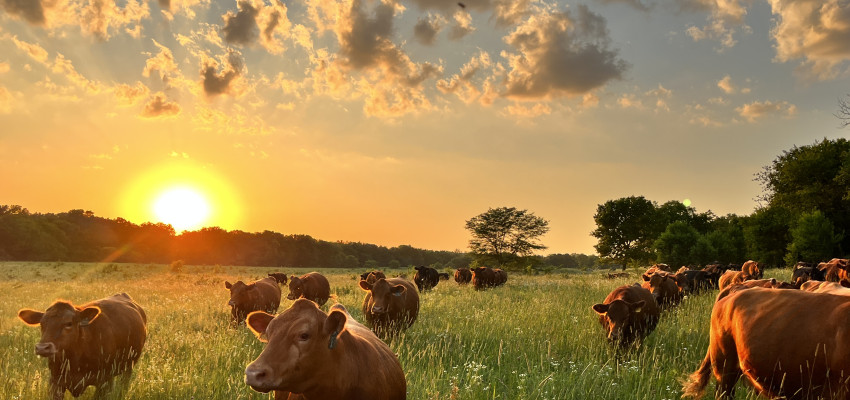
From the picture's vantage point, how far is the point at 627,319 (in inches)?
390

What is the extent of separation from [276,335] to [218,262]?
9210 cm

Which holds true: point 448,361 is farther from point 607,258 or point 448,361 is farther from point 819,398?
point 607,258

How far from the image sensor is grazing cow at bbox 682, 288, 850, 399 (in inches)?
204

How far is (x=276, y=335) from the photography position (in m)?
4.13

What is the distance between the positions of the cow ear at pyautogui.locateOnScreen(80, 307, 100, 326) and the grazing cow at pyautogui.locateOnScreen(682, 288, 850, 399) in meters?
8.70

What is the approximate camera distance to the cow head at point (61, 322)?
6.67m

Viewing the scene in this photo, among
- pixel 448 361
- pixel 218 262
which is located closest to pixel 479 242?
pixel 218 262

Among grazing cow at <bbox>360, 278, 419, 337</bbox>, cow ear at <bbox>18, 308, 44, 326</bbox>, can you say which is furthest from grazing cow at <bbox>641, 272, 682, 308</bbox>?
cow ear at <bbox>18, 308, 44, 326</bbox>

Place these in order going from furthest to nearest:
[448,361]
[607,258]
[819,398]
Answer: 1. [607,258]
2. [448,361]
3. [819,398]

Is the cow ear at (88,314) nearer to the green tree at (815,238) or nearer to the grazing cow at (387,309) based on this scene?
the grazing cow at (387,309)

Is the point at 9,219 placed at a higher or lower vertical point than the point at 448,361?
higher

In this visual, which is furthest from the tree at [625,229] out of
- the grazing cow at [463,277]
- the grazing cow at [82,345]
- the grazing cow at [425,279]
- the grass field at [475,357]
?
the grazing cow at [82,345]

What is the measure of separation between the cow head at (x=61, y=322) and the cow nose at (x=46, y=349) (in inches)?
3.3

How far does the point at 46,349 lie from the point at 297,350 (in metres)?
4.47
